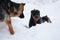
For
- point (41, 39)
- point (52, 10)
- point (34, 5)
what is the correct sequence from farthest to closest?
point (34, 5), point (52, 10), point (41, 39)

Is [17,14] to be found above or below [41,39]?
above

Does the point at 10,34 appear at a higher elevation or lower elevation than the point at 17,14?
lower

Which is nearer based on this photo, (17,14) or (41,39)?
(41,39)

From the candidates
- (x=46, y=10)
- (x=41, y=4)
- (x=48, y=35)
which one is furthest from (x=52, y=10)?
(x=48, y=35)

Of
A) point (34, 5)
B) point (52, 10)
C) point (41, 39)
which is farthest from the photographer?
point (34, 5)

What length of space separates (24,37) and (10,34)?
0.45 metres

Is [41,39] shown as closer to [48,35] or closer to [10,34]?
[48,35]

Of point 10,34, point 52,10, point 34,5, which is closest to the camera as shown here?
point 10,34

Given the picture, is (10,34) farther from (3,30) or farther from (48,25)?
(48,25)

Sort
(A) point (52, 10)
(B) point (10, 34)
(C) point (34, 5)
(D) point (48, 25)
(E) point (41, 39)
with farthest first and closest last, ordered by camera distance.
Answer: (C) point (34, 5) → (A) point (52, 10) → (D) point (48, 25) → (B) point (10, 34) → (E) point (41, 39)

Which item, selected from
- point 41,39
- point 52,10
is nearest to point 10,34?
point 41,39

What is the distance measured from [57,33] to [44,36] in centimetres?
40

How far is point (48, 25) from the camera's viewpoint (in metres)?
7.29

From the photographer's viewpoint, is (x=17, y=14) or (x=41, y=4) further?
(x=41, y=4)
